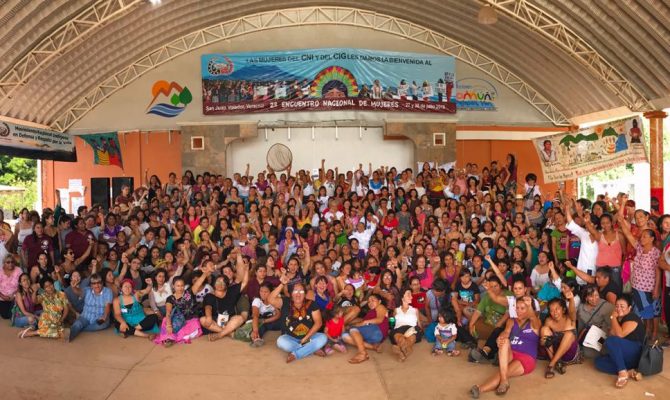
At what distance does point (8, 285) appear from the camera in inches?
302

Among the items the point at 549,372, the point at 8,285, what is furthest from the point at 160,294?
the point at 549,372

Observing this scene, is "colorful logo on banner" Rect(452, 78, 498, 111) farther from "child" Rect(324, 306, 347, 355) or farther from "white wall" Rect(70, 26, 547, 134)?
"child" Rect(324, 306, 347, 355)

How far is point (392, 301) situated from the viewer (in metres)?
6.95

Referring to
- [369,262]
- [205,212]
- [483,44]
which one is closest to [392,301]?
[369,262]

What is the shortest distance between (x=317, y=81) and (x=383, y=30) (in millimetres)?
2346

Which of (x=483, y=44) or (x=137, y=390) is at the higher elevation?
(x=483, y=44)

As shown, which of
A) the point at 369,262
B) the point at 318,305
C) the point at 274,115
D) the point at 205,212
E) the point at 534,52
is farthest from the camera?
the point at 274,115

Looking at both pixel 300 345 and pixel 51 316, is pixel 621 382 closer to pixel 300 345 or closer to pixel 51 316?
pixel 300 345

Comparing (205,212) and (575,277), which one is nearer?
(575,277)

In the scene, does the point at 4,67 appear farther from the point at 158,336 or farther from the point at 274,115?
the point at 158,336

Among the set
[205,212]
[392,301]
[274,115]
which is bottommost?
[392,301]

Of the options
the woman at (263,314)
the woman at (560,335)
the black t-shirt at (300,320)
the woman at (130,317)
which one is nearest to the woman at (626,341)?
the woman at (560,335)

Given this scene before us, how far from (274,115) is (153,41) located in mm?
3635

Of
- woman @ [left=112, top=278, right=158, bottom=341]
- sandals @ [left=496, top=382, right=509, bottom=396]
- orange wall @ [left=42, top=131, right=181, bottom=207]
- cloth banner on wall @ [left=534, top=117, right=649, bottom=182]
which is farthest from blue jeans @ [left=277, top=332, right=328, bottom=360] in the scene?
orange wall @ [left=42, top=131, right=181, bottom=207]
